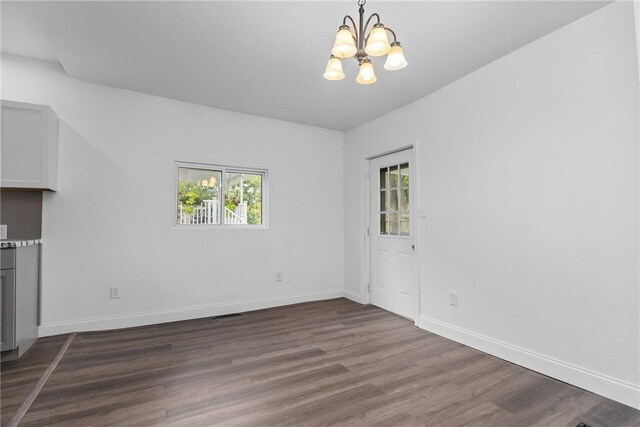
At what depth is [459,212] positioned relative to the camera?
10.1ft

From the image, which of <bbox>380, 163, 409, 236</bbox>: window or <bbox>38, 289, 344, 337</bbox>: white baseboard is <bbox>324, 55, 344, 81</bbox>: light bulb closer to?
Result: <bbox>380, 163, 409, 236</bbox>: window

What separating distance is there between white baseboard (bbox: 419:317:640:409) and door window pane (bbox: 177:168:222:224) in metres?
3.02

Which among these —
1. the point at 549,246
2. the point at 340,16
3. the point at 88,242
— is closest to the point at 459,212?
the point at 549,246

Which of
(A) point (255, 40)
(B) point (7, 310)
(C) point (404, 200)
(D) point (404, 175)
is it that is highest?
(A) point (255, 40)

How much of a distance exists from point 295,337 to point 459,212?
2.08 meters

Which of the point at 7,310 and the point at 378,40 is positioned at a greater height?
the point at 378,40

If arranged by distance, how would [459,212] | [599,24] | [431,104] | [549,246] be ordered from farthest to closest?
[431,104] < [459,212] < [549,246] < [599,24]

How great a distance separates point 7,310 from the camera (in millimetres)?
2463

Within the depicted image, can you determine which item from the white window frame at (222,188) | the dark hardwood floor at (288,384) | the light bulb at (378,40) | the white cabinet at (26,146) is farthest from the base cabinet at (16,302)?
the light bulb at (378,40)

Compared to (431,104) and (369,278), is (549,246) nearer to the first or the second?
(431,104)

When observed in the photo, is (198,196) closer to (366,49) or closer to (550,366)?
(366,49)

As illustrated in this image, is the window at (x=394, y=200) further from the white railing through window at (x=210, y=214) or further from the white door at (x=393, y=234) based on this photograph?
the white railing through window at (x=210, y=214)

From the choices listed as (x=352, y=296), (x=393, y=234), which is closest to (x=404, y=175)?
(x=393, y=234)

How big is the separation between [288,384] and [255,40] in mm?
2666
